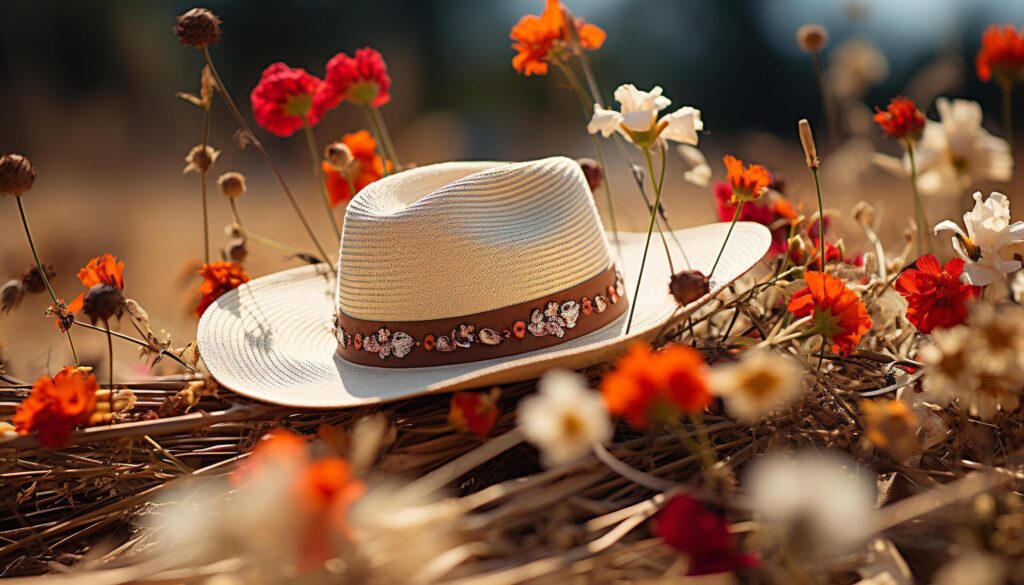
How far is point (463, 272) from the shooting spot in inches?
39.9

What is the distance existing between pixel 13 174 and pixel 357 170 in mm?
584

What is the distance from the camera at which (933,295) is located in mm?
920

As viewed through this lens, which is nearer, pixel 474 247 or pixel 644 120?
pixel 644 120

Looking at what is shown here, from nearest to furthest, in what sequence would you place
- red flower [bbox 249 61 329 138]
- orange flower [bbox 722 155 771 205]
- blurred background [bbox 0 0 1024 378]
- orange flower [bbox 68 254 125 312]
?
orange flower [bbox 722 155 771 205] → orange flower [bbox 68 254 125 312] → red flower [bbox 249 61 329 138] → blurred background [bbox 0 0 1024 378]

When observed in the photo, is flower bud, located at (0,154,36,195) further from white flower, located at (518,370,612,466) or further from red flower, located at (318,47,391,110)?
white flower, located at (518,370,612,466)

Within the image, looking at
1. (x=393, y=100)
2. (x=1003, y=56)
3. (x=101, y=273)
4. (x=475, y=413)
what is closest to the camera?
(x=475, y=413)

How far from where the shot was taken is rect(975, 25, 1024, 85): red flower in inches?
47.6

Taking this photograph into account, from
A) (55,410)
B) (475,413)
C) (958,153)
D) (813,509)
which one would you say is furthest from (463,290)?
(958,153)

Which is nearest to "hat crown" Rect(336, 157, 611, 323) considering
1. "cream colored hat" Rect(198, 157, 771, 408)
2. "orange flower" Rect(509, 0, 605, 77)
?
"cream colored hat" Rect(198, 157, 771, 408)

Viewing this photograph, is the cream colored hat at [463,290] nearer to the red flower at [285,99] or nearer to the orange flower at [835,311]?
the orange flower at [835,311]

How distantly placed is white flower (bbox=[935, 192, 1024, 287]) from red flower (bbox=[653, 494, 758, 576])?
495 mm

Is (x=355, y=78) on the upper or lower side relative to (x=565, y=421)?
upper

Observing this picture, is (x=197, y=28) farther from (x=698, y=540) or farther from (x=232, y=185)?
(x=698, y=540)

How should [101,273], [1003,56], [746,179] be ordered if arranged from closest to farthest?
[746,179], [101,273], [1003,56]
